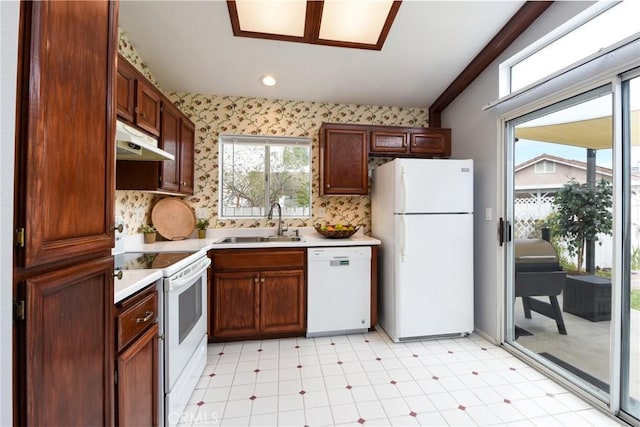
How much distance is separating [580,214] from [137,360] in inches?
108

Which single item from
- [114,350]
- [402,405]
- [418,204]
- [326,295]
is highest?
[418,204]

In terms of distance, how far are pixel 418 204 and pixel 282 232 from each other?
1458 mm

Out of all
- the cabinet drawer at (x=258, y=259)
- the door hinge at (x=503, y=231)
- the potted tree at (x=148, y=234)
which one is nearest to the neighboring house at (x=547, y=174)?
the door hinge at (x=503, y=231)

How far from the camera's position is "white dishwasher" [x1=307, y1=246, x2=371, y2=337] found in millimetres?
2590

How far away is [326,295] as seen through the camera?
2607mm

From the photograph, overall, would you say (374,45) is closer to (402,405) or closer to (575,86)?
(575,86)

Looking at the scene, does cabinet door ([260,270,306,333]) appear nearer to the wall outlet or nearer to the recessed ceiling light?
the wall outlet

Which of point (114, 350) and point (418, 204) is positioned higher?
point (418, 204)

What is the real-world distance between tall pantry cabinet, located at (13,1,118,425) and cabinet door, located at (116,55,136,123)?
0.83 m

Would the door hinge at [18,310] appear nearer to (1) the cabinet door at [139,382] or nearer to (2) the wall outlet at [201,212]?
(1) the cabinet door at [139,382]

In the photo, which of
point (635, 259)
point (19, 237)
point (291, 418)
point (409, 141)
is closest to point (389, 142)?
point (409, 141)

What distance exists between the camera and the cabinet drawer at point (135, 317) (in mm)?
1099

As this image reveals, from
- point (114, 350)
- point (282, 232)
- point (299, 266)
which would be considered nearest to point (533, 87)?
point (299, 266)

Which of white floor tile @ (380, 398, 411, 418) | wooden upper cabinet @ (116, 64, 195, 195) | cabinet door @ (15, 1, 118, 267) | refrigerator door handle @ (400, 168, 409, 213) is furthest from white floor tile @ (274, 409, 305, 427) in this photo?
wooden upper cabinet @ (116, 64, 195, 195)
